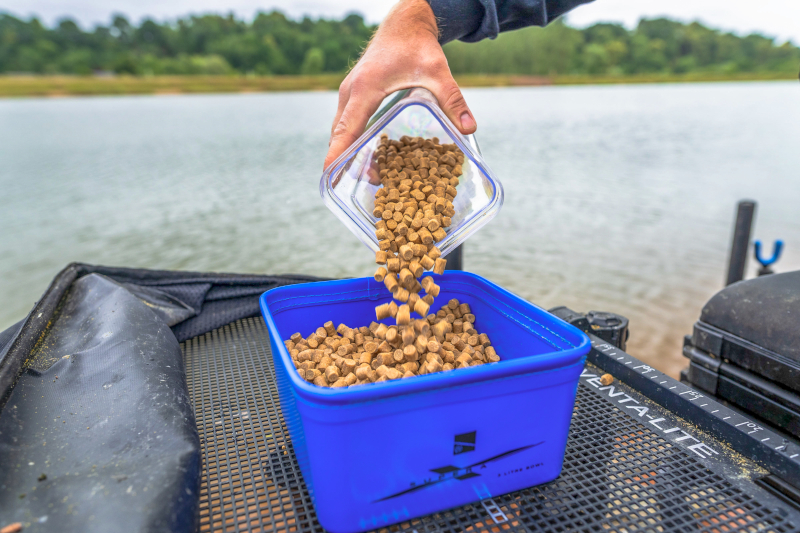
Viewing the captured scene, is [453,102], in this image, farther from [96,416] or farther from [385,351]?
[96,416]

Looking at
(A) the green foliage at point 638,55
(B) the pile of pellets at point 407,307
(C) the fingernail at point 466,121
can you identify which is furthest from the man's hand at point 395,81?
(A) the green foliage at point 638,55

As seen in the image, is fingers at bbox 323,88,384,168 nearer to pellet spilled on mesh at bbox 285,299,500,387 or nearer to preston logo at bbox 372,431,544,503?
pellet spilled on mesh at bbox 285,299,500,387

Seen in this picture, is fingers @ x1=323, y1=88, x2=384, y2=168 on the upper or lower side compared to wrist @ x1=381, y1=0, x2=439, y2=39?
lower

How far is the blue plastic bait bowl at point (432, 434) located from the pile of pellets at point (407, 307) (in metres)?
0.14

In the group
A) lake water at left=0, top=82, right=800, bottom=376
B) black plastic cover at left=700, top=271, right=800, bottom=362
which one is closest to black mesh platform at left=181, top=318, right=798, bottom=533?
black plastic cover at left=700, top=271, right=800, bottom=362

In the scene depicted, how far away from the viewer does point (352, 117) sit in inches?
41.1

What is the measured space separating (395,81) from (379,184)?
11.2 inches

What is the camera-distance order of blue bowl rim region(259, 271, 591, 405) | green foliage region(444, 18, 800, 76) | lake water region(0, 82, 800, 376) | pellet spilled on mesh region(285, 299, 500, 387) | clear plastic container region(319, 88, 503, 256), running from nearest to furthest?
blue bowl rim region(259, 271, 591, 405), pellet spilled on mesh region(285, 299, 500, 387), clear plastic container region(319, 88, 503, 256), lake water region(0, 82, 800, 376), green foliage region(444, 18, 800, 76)

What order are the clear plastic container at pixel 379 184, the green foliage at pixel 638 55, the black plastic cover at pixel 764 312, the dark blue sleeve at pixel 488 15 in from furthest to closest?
the green foliage at pixel 638 55
the dark blue sleeve at pixel 488 15
the black plastic cover at pixel 764 312
the clear plastic container at pixel 379 184

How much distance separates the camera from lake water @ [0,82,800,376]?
4715 mm

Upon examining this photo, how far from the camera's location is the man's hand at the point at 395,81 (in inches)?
40.5


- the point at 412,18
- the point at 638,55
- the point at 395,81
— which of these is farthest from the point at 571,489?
the point at 638,55

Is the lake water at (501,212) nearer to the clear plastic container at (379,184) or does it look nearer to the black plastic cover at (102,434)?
the clear plastic container at (379,184)

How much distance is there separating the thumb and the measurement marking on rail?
0.68m
